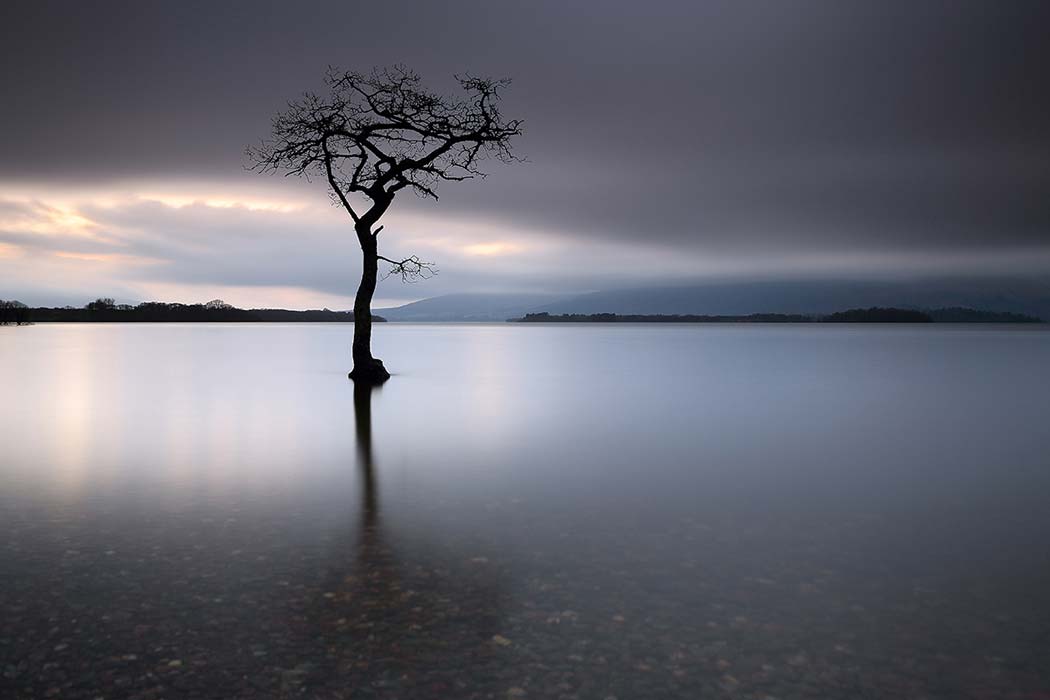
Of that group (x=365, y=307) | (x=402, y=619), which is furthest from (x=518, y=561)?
(x=365, y=307)

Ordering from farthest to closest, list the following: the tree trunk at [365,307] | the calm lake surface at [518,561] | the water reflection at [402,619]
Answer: the tree trunk at [365,307], the calm lake surface at [518,561], the water reflection at [402,619]

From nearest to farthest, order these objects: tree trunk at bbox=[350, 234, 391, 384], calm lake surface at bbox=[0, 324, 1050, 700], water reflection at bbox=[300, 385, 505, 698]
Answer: water reflection at bbox=[300, 385, 505, 698] < calm lake surface at bbox=[0, 324, 1050, 700] < tree trunk at bbox=[350, 234, 391, 384]

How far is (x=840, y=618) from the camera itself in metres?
7.01

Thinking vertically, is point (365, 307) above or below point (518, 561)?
above

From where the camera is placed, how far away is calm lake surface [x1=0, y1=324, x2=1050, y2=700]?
5.88 meters

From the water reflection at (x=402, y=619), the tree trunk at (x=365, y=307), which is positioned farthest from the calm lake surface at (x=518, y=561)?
the tree trunk at (x=365, y=307)

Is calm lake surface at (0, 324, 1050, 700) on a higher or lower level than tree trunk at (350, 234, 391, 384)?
lower

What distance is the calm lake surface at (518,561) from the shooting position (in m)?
5.88

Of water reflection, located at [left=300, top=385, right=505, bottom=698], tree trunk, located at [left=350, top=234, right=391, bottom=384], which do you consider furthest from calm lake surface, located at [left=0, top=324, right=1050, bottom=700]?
tree trunk, located at [left=350, top=234, right=391, bottom=384]

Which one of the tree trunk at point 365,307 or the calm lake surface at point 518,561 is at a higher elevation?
the tree trunk at point 365,307

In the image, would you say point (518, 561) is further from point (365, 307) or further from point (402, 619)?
point (365, 307)

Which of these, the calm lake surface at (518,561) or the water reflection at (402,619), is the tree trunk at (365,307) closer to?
the calm lake surface at (518,561)

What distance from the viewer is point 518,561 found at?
339 inches

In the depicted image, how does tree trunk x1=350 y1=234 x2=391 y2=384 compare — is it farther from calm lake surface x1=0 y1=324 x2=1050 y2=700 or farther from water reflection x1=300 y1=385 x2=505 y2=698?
water reflection x1=300 y1=385 x2=505 y2=698
